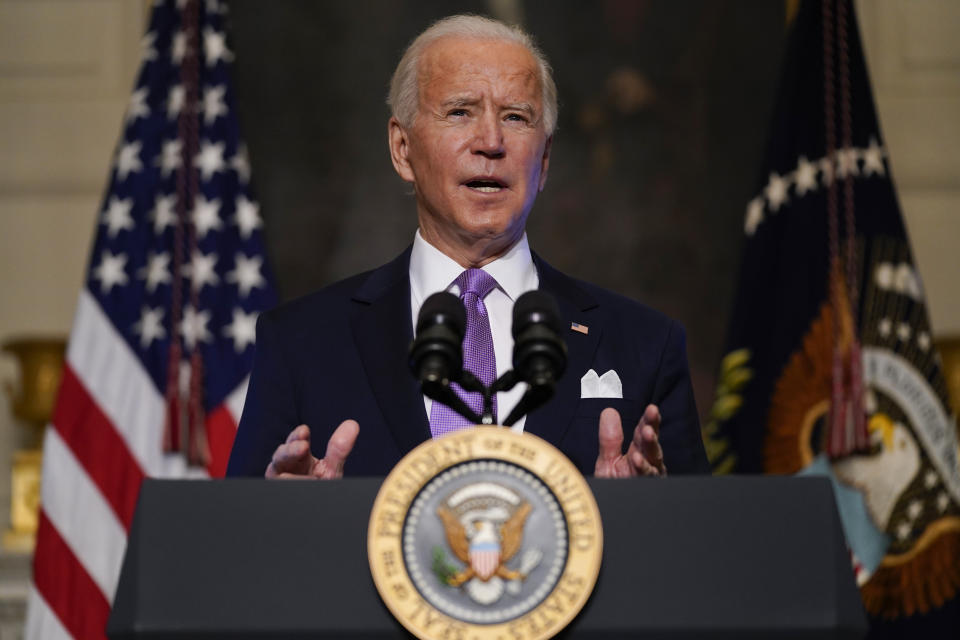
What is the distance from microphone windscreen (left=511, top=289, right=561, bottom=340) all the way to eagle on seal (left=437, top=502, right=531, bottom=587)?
0.72 feet

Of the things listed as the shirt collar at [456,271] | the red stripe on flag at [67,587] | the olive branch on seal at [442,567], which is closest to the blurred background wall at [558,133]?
the red stripe on flag at [67,587]

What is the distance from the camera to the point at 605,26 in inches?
209

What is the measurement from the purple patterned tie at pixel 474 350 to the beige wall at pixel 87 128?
3438 mm

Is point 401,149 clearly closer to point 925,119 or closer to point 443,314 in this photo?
point 443,314

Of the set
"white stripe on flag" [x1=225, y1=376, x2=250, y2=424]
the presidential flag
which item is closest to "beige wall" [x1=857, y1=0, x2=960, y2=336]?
the presidential flag

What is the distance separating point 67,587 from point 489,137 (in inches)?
110

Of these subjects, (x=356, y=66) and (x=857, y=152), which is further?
(x=356, y=66)

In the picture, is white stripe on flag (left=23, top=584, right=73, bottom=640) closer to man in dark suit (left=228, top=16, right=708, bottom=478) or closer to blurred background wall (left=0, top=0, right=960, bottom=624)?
blurred background wall (left=0, top=0, right=960, bottom=624)

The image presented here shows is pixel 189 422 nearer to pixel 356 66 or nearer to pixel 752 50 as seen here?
pixel 356 66

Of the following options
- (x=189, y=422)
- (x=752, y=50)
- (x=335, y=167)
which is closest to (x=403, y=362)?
(x=189, y=422)

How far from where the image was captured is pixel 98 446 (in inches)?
170

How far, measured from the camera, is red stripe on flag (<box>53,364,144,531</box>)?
4.27 m

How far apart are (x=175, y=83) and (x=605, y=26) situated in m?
1.84

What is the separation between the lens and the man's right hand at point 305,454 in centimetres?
145
